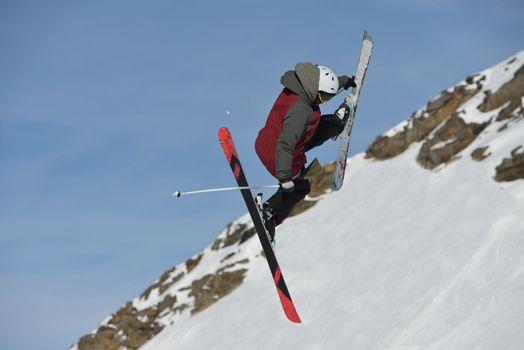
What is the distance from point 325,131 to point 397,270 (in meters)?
20.9

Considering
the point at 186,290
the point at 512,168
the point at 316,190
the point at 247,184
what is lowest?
the point at 247,184

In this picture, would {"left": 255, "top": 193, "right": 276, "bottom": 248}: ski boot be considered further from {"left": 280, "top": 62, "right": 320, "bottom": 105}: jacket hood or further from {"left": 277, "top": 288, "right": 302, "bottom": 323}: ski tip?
{"left": 280, "top": 62, "right": 320, "bottom": 105}: jacket hood

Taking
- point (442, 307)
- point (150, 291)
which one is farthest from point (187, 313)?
point (442, 307)

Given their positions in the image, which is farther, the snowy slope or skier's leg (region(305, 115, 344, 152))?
the snowy slope

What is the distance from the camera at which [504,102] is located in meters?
39.9

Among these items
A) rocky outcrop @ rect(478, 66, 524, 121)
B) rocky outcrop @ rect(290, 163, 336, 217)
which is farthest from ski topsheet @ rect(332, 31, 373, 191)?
rocky outcrop @ rect(290, 163, 336, 217)

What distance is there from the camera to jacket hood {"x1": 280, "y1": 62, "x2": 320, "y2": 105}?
825 cm

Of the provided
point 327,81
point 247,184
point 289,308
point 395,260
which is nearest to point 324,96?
point 327,81

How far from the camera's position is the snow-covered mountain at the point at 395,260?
23875 millimetres

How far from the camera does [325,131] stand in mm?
9172

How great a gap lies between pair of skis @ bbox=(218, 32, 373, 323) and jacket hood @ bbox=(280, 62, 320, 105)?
1.53 m

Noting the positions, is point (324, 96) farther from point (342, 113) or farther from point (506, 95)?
point (506, 95)

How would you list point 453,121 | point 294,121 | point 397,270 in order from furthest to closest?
point 453,121 → point 397,270 → point 294,121

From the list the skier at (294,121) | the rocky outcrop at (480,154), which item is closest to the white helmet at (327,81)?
the skier at (294,121)
